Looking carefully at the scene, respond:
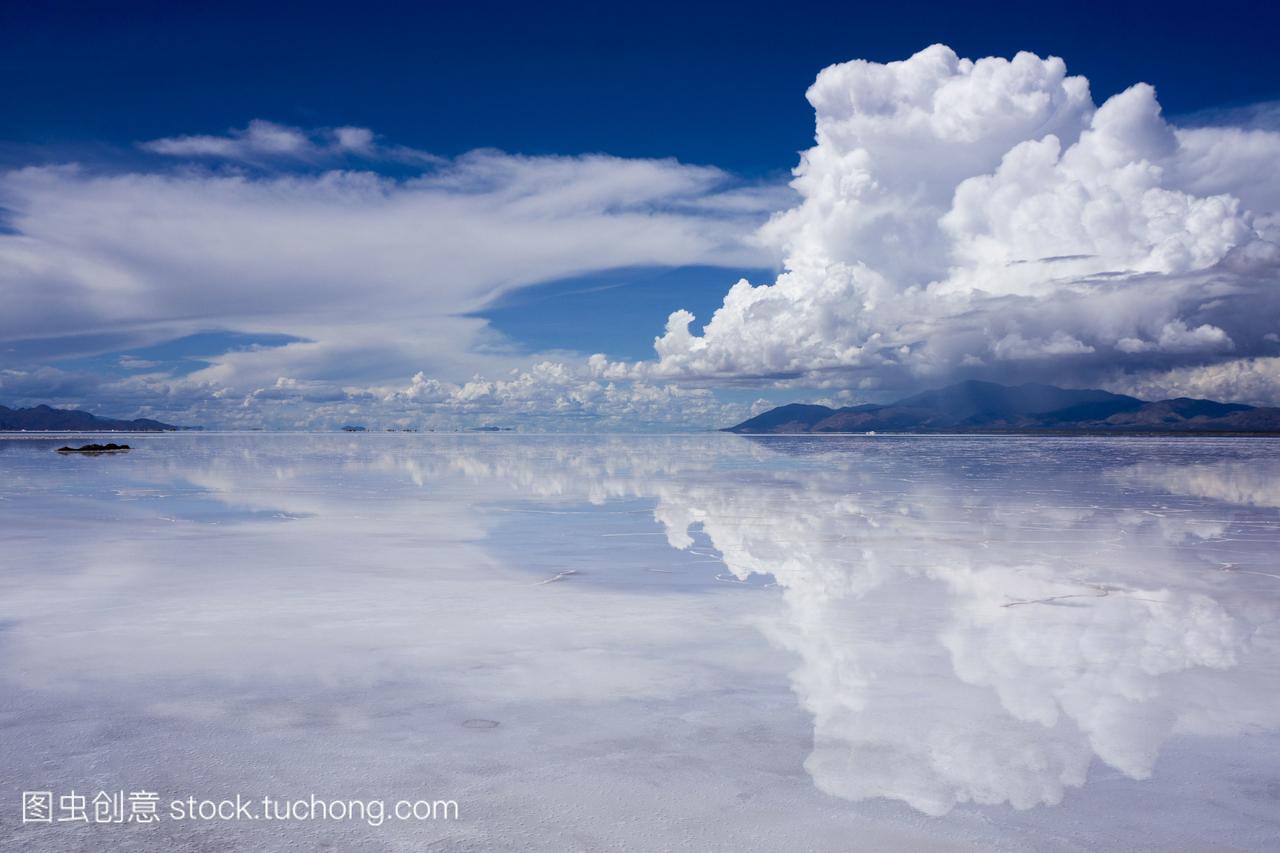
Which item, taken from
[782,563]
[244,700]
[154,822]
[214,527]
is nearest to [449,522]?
[214,527]

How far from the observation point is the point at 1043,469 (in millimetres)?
39250

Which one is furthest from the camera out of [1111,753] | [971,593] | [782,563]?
[782,563]

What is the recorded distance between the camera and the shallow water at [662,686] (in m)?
4.72

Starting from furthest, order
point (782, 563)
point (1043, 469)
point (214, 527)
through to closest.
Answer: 1. point (1043, 469)
2. point (214, 527)
3. point (782, 563)

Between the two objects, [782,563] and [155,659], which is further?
[782,563]

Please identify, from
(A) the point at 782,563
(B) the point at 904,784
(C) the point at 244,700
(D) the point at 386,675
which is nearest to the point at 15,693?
(C) the point at 244,700

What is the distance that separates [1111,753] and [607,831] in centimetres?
342

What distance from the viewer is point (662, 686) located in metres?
7.01

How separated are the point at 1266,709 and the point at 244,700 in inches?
301

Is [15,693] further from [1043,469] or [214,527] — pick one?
[1043,469]

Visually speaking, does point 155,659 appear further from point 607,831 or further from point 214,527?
point 214,527

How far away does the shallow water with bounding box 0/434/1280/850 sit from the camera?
472 centimetres

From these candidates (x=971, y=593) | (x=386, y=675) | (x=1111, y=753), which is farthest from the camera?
(x=971, y=593)

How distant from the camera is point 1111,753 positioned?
18.4 ft
